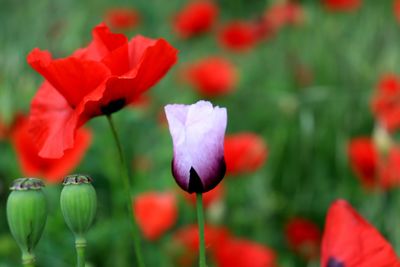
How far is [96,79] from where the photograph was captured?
724 millimetres

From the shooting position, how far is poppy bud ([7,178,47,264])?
583 mm

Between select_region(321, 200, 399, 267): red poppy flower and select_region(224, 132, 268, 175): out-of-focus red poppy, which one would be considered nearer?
select_region(321, 200, 399, 267): red poppy flower

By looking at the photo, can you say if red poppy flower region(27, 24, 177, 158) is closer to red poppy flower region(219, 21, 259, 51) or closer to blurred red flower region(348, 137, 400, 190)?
blurred red flower region(348, 137, 400, 190)

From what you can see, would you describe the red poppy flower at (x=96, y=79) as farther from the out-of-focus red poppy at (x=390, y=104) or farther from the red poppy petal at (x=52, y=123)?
the out-of-focus red poppy at (x=390, y=104)

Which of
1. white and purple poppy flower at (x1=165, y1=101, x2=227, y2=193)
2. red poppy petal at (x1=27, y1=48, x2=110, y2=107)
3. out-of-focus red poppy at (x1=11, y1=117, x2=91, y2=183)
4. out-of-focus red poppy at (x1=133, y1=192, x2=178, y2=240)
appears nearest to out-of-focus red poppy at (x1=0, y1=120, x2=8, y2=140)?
out-of-focus red poppy at (x1=11, y1=117, x2=91, y2=183)

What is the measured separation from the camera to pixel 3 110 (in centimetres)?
158

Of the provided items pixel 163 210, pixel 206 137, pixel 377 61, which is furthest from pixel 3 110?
pixel 377 61

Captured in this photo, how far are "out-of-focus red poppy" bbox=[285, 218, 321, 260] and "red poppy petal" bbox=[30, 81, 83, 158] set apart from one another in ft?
3.31

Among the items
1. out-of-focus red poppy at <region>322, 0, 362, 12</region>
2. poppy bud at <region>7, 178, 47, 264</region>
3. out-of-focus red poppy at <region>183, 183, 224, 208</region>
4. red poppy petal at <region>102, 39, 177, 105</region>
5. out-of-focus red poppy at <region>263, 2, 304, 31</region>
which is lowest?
out-of-focus red poppy at <region>183, 183, 224, 208</region>

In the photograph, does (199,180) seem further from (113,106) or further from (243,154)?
(243,154)

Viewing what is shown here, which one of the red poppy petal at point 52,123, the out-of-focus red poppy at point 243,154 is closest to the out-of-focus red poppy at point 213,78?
the out-of-focus red poppy at point 243,154

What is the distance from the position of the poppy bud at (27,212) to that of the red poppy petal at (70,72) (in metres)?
0.14

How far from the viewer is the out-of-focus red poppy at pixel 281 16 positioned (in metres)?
2.67

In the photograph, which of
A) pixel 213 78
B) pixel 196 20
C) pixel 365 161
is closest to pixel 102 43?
pixel 365 161
